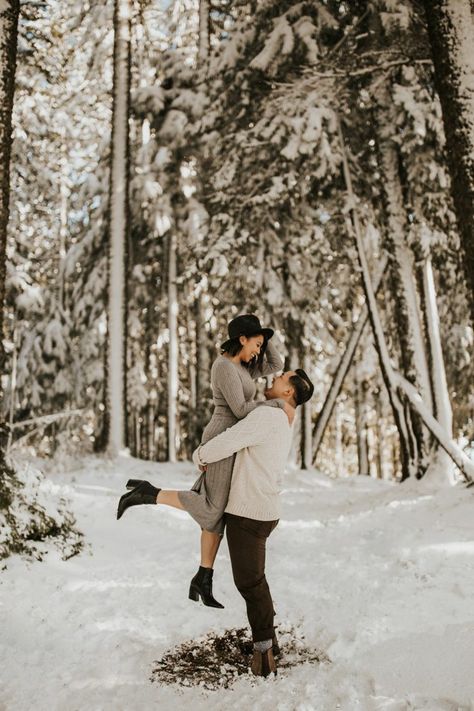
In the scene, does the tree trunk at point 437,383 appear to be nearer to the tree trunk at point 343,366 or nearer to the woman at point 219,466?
the tree trunk at point 343,366

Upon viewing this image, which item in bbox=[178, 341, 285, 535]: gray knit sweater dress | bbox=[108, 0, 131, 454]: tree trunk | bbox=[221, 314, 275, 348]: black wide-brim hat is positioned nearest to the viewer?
bbox=[178, 341, 285, 535]: gray knit sweater dress

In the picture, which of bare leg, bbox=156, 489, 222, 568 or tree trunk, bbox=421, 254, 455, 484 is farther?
tree trunk, bbox=421, 254, 455, 484

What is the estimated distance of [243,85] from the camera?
11.5 metres

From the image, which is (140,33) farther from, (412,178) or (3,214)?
(3,214)

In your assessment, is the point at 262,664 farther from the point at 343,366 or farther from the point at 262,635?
the point at 343,366

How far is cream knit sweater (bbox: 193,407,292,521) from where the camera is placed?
368cm

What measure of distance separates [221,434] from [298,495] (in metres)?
8.28

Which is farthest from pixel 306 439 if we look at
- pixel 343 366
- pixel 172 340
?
pixel 172 340

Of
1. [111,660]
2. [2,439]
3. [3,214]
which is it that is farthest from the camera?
[2,439]

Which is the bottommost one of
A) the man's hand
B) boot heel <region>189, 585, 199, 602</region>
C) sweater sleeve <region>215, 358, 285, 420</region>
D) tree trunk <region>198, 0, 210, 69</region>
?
boot heel <region>189, 585, 199, 602</region>

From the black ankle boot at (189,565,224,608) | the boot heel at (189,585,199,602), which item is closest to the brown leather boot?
the black ankle boot at (189,565,224,608)

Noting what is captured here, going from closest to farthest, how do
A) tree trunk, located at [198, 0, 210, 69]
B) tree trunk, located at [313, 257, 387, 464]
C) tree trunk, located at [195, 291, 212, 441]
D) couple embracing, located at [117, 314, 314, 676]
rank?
1. couple embracing, located at [117, 314, 314, 676]
2. tree trunk, located at [313, 257, 387, 464]
3. tree trunk, located at [195, 291, 212, 441]
4. tree trunk, located at [198, 0, 210, 69]

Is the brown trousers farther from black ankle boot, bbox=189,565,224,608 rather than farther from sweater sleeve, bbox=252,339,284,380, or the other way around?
sweater sleeve, bbox=252,339,284,380

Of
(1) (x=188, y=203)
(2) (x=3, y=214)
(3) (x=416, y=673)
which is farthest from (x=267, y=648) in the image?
(1) (x=188, y=203)
